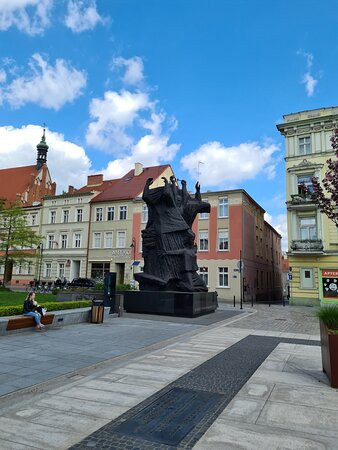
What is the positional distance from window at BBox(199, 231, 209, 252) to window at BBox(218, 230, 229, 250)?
4.76 feet

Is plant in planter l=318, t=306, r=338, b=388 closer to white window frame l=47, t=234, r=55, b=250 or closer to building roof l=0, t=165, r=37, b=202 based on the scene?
white window frame l=47, t=234, r=55, b=250

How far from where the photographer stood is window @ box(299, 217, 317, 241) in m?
31.3

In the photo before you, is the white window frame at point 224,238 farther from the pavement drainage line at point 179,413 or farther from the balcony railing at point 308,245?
the pavement drainage line at point 179,413

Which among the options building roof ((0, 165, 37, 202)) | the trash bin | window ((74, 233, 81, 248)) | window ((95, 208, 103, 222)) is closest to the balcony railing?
the trash bin

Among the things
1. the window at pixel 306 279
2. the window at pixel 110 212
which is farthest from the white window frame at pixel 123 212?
the window at pixel 306 279

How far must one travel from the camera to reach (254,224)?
1708 inches

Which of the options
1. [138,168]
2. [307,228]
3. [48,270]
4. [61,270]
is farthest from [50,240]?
[307,228]

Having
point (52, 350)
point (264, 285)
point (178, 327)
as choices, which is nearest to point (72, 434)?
point (52, 350)

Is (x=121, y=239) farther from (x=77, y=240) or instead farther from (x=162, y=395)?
(x=162, y=395)

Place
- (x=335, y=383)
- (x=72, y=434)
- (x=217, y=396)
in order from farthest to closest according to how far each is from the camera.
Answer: (x=335, y=383), (x=217, y=396), (x=72, y=434)

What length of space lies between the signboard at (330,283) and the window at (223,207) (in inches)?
512

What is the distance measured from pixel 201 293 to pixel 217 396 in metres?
13.0

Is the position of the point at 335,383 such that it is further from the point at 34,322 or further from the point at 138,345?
the point at 34,322

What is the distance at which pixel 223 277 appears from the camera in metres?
37.5
